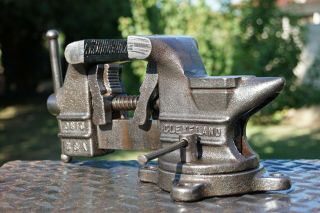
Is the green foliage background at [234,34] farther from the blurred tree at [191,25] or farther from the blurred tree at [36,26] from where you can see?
the blurred tree at [36,26]

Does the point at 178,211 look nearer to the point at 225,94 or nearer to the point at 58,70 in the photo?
the point at 225,94

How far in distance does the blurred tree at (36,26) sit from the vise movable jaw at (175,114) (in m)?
9.64

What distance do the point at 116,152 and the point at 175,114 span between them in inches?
209

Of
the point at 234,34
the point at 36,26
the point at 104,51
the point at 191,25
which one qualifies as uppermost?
the point at 36,26

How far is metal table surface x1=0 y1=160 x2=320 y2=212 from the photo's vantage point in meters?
1.38

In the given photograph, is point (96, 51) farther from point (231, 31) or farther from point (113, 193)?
point (231, 31)

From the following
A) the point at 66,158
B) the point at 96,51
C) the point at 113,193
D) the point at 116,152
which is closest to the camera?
the point at 113,193

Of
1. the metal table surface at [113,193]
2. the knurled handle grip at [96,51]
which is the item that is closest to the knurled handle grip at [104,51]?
the knurled handle grip at [96,51]

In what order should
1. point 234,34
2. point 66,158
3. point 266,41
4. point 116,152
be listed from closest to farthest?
point 66,158, point 116,152, point 266,41, point 234,34

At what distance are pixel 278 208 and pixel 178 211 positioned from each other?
0.85 feet

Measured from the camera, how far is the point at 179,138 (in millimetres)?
1494

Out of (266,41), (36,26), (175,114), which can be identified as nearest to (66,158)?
(175,114)

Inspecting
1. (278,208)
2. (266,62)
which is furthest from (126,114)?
(266,62)

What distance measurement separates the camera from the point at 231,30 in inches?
324
